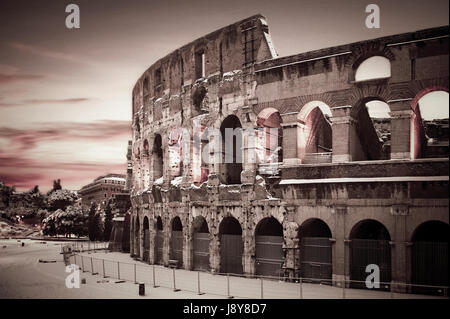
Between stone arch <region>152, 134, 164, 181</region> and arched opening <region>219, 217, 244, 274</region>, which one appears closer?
arched opening <region>219, 217, 244, 274</region>

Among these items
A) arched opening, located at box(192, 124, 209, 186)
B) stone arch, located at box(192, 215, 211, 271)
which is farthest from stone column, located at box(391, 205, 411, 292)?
arched opening, located at box(192, 124, 209, 186)

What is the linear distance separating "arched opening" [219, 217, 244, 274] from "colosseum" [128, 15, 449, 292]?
0.06m

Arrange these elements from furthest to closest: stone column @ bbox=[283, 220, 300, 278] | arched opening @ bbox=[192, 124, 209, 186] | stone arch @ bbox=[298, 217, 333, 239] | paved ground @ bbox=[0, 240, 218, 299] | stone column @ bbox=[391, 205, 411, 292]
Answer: arched opening @ bbox=[192, 124, 209, 186], stone arch @ bbox=[298, 217, 333, 239], stone column @ bbox=[283, 220, 300, 278], paved ground @ bbox=[0, 240, 218, 299], stone column @ bbox=[391, 205, 411, 292]

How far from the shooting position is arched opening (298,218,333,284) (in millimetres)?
17484

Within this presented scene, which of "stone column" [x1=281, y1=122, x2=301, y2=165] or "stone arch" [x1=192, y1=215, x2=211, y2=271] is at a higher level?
"stone column" [x1=281, y1=122, x2=301, y2=165]

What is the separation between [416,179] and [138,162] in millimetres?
19146

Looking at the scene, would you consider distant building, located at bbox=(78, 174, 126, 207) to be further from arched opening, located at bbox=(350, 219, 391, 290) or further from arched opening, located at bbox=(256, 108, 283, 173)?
arched opening, located at bbox=(350, 219, 391, 290)

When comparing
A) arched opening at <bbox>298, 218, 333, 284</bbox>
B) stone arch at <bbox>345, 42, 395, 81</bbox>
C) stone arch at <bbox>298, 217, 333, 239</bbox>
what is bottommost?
arched opening at <bbox>298, 218, 333, 284</bbox>

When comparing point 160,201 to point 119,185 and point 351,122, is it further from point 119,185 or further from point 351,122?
point 119,185

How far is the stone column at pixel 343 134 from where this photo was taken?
17094 millimetres

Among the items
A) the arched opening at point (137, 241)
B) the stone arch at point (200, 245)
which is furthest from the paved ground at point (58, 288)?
the arched opening at point (137, 241)

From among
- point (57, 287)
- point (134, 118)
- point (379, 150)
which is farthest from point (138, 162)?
point (379, 150)

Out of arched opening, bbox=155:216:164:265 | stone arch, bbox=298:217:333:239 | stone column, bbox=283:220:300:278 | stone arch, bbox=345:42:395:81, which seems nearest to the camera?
stone arch, bbox=345:42:395:81

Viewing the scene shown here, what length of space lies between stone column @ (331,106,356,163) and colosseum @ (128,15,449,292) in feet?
0.13
